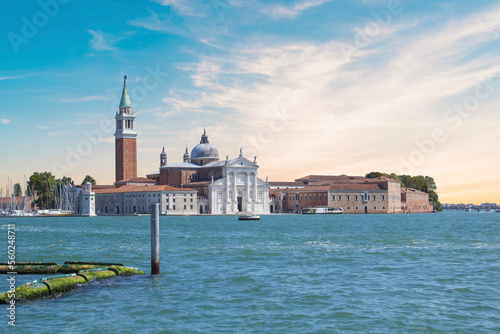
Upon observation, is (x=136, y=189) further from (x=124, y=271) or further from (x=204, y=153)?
(x=124, y=271)

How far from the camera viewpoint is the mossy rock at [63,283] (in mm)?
12852

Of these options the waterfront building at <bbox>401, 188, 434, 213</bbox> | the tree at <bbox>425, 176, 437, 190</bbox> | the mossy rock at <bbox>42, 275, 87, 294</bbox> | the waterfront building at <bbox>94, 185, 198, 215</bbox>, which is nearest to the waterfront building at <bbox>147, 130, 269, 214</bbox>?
the waterfront building at <bbox>94, 185, 198, 215</bbox>

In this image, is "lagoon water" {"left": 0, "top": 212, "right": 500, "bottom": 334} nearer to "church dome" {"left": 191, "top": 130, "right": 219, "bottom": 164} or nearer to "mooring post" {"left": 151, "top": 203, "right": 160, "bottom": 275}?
"mooring post" {"left": 151, "top": 203, "right": 160, "bottom": 275}

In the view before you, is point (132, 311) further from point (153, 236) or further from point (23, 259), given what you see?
point (23, 259)

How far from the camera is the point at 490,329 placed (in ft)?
33.1

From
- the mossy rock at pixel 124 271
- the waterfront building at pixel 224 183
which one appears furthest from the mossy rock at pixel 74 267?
the waterfront building at pixel 224 183

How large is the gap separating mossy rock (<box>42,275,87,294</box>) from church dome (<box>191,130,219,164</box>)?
7664cm

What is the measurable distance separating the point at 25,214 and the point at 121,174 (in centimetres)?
1458

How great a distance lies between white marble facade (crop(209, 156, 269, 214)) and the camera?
8262cm

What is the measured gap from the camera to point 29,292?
40.2 ft

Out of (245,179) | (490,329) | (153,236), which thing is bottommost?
(490,329)

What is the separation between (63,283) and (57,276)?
64cm

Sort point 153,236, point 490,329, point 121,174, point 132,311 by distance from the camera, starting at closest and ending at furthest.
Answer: point 490,329 < point 132,311 < point 153,236 < point 121,174

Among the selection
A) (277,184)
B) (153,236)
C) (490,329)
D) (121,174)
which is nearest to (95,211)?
(121,174)
